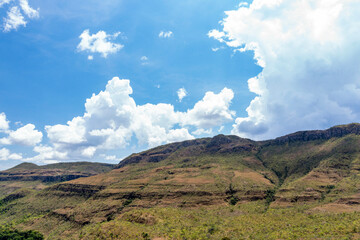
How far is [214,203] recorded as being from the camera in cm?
12369

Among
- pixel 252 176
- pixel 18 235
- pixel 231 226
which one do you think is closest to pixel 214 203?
pixel 231 226

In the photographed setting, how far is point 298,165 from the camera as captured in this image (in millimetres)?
181750

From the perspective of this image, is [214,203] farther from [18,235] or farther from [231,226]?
[18,235]

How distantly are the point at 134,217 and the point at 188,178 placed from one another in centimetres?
7774

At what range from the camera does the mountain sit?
3039 inches

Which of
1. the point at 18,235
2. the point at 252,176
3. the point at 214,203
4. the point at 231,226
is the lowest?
the point at 18,235

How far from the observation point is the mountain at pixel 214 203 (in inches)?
3039

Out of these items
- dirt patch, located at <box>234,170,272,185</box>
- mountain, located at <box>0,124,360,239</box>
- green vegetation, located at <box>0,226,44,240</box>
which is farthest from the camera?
dirt patch, located at <box>234,170,272,185</box>

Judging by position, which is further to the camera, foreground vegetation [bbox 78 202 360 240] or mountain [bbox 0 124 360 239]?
mountain [bbox 0 124 360 239]

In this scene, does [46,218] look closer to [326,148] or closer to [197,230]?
[197,230]

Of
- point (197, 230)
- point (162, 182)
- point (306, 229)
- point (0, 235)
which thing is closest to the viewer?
point (306, 229)

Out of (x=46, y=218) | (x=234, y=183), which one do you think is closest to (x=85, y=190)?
(x=46, y=218)

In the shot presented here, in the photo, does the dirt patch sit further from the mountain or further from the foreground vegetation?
the foreground vegetation

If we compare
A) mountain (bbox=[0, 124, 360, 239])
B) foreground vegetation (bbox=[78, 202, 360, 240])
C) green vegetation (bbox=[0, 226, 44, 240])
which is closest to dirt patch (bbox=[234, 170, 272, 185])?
mountain (bbox=[0, 124, 360, 239])
